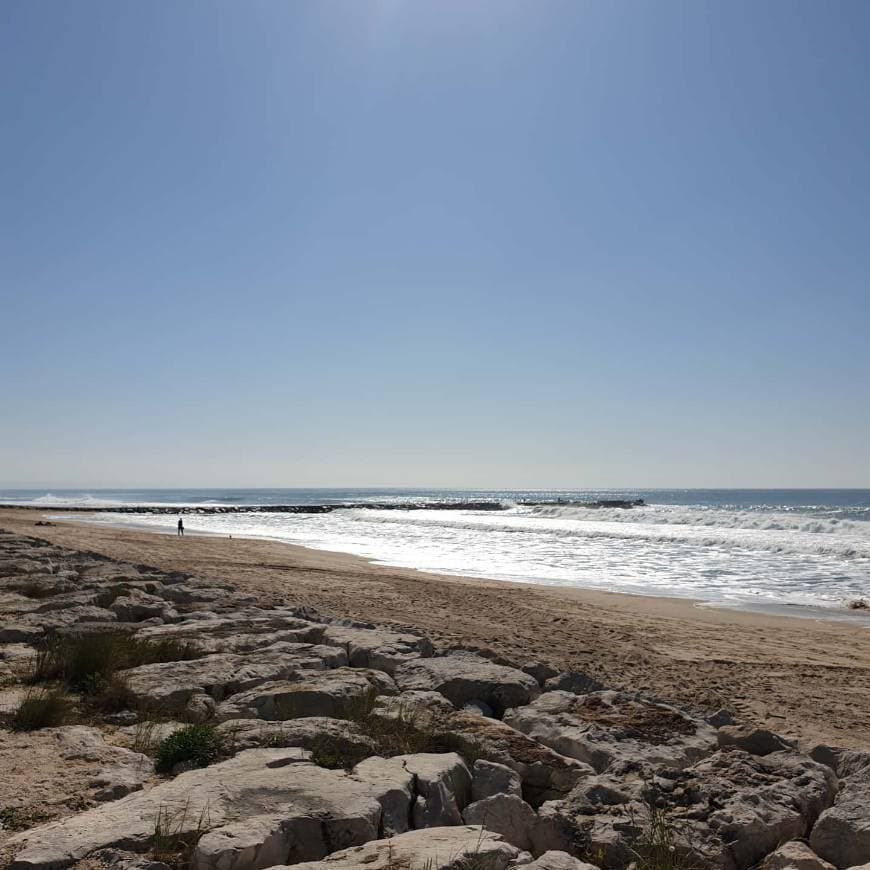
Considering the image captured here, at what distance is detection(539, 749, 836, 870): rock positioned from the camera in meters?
3.55

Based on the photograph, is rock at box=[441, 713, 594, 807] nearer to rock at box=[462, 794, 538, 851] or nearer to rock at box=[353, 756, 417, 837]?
rock at box=[462, 794, 538, 851]

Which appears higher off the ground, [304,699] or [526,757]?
[304,699]

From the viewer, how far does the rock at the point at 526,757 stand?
4285mm

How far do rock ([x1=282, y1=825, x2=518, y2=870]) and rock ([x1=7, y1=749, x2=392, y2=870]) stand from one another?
0.64 feet

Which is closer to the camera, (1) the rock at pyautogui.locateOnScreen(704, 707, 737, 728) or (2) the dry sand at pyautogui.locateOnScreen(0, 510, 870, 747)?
(1) the rock at pyautogui.locateOnScreen(704, 707, 737, 728)

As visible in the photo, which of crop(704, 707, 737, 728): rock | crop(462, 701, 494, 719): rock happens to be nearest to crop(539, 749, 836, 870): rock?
crop(704, 707, 737, 728): rock

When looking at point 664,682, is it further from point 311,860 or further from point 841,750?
point 311,860

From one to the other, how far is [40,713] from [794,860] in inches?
177

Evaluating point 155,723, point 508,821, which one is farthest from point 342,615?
point 508,821

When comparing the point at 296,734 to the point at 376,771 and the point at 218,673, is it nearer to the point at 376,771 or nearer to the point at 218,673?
the point at 376,771

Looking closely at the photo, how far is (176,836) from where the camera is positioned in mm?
3201

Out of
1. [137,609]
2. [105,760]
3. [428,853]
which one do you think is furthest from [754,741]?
[137,609]

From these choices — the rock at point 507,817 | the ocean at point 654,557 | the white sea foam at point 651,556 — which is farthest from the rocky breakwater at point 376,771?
the white sea foam at point 651,556

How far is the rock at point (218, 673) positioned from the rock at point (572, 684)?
1924 millimetres
